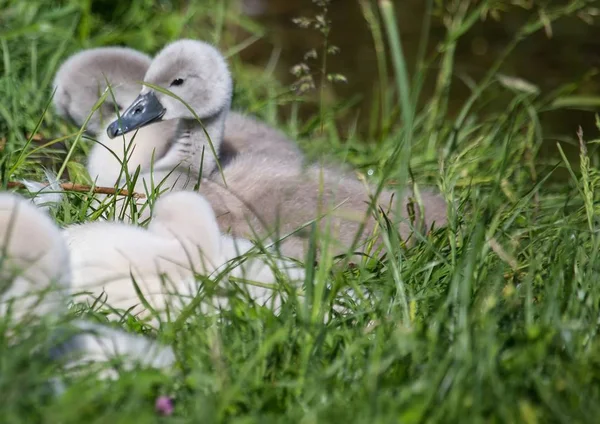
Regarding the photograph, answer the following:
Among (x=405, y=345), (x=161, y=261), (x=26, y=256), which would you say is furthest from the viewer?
(x=161, y=261)

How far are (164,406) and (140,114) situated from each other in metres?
2.01

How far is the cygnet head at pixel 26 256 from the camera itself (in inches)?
89.7

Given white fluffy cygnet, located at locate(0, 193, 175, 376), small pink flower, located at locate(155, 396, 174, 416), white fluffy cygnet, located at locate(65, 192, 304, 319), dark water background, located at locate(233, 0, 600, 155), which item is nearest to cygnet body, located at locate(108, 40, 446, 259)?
white fluffy cygnet, located at locate(65, 192, 304, 319)

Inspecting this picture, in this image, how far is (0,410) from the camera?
1867 millimetres

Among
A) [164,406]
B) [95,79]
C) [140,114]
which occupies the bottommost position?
[164,406]

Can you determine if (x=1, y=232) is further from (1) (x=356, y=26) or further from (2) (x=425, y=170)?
(1) (x=356, y=26)

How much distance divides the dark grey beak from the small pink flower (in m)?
1.87

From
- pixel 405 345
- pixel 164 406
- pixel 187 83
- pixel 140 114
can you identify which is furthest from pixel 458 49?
pixel 164 406

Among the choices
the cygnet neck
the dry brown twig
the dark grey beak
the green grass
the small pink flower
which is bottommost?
the small pink flower

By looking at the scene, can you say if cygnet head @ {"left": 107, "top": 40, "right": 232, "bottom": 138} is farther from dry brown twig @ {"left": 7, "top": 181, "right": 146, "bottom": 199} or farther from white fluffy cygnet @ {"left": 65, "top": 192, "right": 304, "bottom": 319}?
white fluffy cygnet @ {"left": 65, "top": 192, "right": 304, "bottom": 319}

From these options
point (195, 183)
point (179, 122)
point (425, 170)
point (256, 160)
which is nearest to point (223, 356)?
point (195, 183)

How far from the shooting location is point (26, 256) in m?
2.30

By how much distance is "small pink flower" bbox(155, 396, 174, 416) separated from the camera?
2054mm

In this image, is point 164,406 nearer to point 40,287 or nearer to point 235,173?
point 40,287
